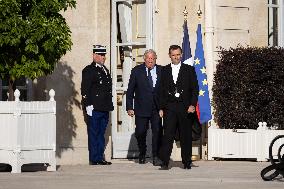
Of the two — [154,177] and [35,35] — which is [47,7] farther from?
[154,177]

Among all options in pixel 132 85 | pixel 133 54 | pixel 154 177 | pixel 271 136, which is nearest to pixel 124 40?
pixel 133 54

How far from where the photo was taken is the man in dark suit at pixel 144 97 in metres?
18.7

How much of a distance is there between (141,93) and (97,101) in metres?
0.82

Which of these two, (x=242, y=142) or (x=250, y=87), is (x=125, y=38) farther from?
(x=242, y=142)

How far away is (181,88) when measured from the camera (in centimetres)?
1717

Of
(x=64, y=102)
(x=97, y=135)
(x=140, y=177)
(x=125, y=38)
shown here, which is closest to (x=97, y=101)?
(x=97, y=135)

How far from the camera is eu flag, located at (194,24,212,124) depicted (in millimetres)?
19938

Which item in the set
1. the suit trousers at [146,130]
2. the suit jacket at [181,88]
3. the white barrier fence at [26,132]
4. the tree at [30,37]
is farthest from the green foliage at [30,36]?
the suit trousers at [146,130]

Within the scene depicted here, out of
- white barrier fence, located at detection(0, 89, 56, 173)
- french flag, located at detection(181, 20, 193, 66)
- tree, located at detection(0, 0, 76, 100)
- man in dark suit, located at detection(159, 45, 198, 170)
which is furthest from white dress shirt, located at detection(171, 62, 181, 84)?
french flag, located at detection(181, 20, 193, 66)

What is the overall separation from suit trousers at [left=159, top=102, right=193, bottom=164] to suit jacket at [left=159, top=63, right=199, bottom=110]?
8cm

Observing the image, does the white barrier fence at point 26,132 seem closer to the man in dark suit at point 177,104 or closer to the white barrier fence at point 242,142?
the man in dark suit at point 177,104

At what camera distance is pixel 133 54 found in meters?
20.6

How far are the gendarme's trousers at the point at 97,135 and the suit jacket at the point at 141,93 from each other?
1.75 feet

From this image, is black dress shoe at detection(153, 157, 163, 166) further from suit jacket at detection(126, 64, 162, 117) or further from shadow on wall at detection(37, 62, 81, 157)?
shadow on wall at detection(37, 62, 81, 157)
